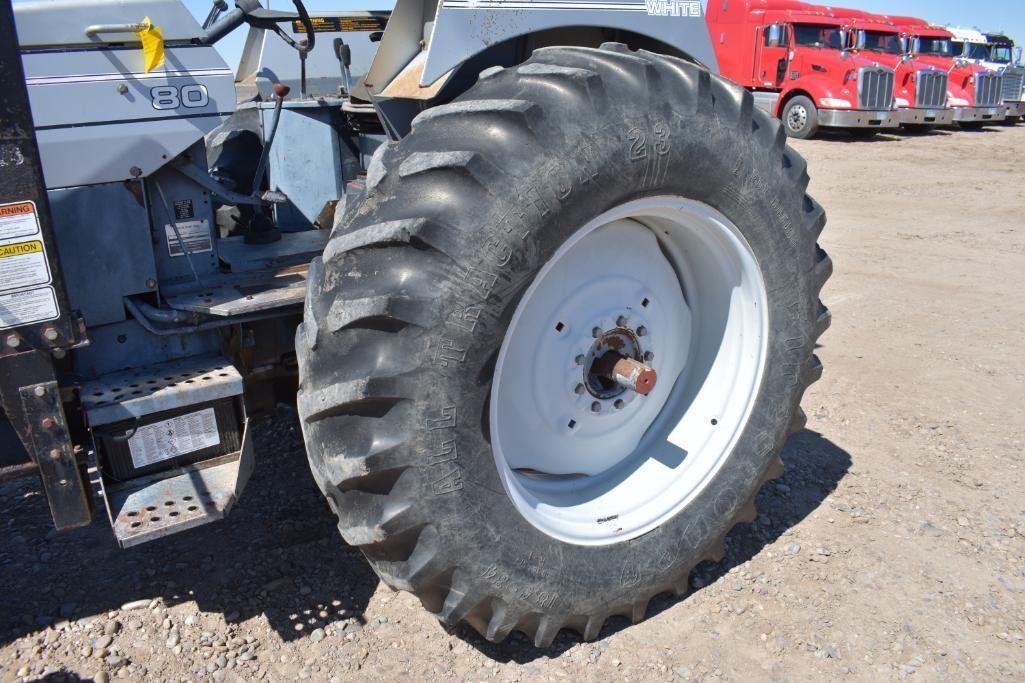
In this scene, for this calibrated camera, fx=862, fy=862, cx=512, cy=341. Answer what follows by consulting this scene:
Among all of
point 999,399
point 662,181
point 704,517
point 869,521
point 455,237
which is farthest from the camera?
point 999,399

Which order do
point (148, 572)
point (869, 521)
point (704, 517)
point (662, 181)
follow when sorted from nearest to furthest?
point (662, 181)
point (704, 517)
point (148, 572)
point (869, 521)

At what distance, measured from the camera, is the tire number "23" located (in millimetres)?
2363

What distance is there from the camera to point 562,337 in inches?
97.7

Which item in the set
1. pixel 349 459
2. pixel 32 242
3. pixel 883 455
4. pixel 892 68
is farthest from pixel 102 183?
pixel 892 68

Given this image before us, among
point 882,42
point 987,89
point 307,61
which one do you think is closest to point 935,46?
point 987,89

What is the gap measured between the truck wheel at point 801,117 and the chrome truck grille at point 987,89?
5.58 meters

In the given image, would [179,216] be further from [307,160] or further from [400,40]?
[307,160]

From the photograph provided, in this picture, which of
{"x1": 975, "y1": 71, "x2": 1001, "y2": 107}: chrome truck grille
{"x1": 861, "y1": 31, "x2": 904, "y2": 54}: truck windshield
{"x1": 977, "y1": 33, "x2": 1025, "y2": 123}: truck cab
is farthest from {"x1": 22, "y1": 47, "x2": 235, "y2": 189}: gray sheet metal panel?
{"x1": 977, "y1": 33, "x2": 1025, "y2": 123}: truck cab

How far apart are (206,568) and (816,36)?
16.4 meters

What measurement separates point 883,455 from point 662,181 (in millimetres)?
2074

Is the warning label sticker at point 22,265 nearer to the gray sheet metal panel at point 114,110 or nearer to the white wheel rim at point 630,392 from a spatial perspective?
the gray sheet metal panel at point 114,110

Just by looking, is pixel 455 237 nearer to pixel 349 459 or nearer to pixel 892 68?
pixel 349 459

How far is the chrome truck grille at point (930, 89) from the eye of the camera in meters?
17.3

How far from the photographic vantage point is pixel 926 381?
14.7ft
